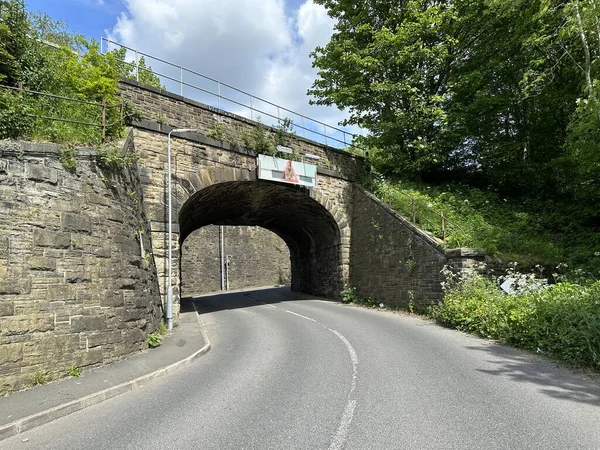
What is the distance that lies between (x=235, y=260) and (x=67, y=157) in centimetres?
2708

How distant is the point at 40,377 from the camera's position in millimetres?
5758

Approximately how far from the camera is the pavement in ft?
15.2

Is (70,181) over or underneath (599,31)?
underneath

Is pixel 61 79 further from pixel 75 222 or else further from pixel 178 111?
pixel 75 222

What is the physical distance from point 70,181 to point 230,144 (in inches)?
292

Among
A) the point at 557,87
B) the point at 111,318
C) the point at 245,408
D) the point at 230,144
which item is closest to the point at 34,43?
the point at 230,144

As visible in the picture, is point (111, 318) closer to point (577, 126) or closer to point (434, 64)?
point (577, 126)

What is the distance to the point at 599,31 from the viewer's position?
10898mm

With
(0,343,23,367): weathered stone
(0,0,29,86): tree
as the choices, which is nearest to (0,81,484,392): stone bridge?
(0,343,23,367): weathered stone

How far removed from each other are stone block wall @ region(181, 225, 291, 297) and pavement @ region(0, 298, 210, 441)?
894 inches

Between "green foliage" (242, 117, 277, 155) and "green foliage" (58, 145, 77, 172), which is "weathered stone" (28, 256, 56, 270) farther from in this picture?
"green foliage" (242, 117, 277, 155)

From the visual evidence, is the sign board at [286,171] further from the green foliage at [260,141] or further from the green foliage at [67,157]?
the green foliage at [67,157]

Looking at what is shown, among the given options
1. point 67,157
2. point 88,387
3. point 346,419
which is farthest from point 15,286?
point 346,419

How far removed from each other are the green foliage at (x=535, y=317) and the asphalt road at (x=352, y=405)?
1.77 feet
